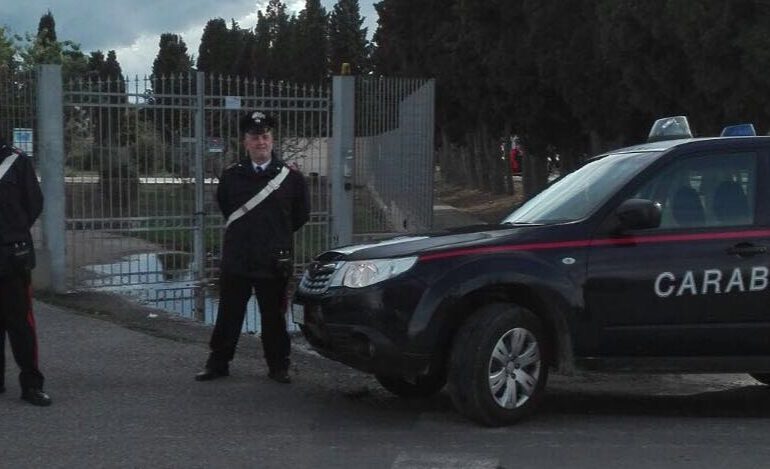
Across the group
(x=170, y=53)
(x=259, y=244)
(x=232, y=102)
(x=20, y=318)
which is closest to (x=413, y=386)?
(x=259, y=244)

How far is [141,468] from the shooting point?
5934 millimetres

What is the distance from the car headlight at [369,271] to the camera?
6.70 metres

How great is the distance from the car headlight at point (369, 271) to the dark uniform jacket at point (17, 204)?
1.91 meters

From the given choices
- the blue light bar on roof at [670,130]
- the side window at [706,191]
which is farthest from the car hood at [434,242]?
the blue light bar on roof at [670,130]

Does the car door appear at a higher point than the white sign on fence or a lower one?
lower

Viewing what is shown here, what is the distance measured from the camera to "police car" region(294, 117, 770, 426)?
21.7ft

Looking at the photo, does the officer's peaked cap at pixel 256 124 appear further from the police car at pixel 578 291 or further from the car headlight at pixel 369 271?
the car headlight at pixel 369 271

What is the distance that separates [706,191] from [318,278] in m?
2.43

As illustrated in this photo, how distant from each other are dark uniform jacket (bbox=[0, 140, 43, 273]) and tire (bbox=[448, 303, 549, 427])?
8.87 feet

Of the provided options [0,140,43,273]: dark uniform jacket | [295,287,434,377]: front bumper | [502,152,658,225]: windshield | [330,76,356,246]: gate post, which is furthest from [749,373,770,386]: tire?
[330,76,356,246]: gate post

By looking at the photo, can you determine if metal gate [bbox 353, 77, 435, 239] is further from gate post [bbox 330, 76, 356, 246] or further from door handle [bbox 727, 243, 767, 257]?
door handle [bbox 727, 243, 767, 257]

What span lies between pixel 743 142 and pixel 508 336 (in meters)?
2.00

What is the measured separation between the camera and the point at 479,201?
40.9 meters

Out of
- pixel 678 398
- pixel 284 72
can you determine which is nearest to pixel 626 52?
pixel 678 398
